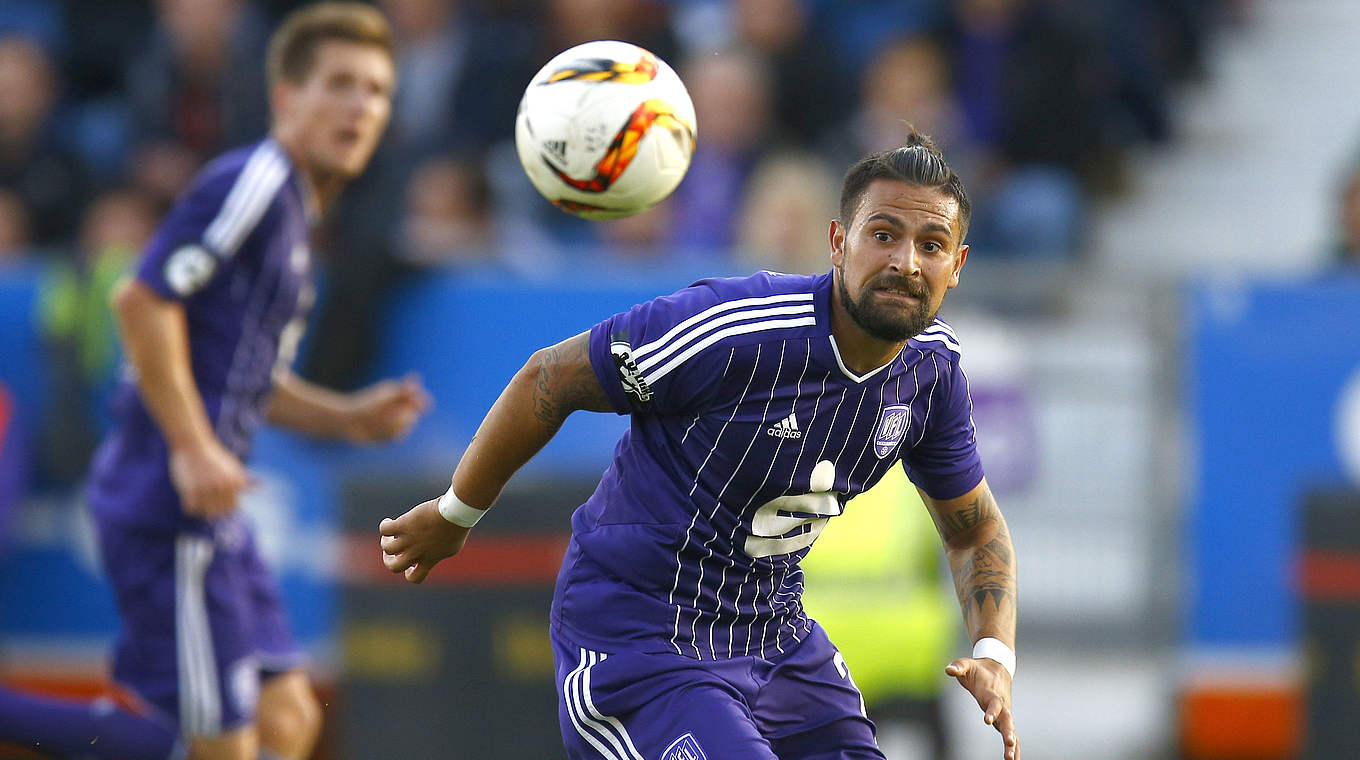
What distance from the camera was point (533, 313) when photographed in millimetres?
8477

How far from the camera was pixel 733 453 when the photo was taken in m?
4.20

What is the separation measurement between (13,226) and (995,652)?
7188 mm

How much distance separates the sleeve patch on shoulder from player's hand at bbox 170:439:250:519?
0.52m

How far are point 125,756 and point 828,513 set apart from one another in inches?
108

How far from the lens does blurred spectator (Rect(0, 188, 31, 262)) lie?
9547 millimetres

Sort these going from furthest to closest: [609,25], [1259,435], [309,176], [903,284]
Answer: [609,25]
[1259,435]
[309,176]
[903,284]

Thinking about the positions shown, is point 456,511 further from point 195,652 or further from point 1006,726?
point 195,652

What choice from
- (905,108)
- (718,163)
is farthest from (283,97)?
(905,108)

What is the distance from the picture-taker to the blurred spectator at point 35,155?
9.96m

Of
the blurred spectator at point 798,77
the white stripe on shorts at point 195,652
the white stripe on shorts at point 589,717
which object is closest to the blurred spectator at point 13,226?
the blurred spectator at point 798,77

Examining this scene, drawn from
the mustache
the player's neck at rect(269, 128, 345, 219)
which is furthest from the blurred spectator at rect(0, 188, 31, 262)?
the mustache

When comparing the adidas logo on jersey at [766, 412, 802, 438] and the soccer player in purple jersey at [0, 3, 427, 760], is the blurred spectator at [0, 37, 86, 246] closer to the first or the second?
the soccer player in purple jersey at [0, 3, 427, 760]

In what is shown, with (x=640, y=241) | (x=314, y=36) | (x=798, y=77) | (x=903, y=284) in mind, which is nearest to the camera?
(x=903, y=284)

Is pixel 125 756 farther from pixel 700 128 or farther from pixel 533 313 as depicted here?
pixel 700 128
